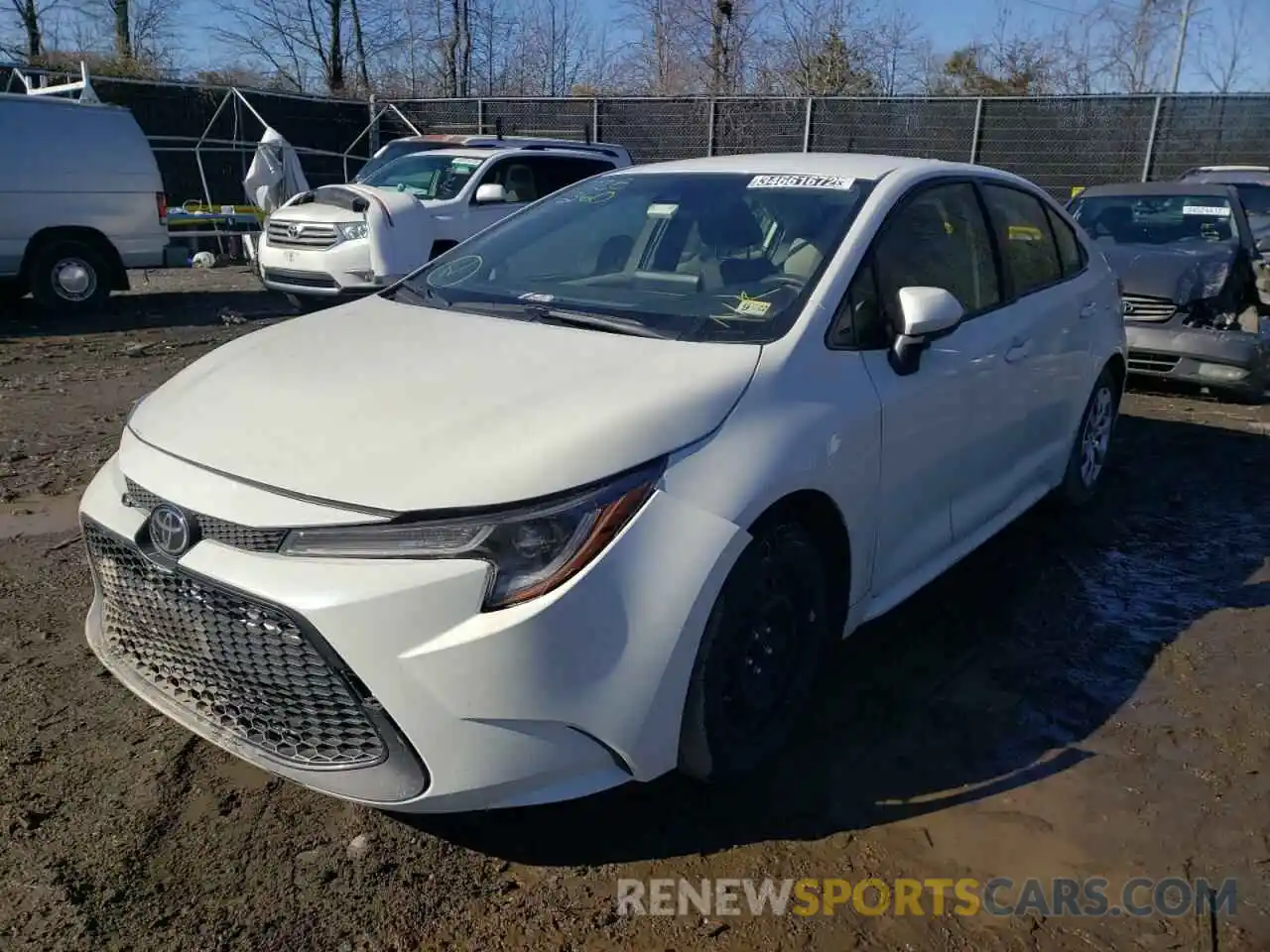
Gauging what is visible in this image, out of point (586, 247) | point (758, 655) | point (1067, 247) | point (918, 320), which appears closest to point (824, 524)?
point (758, 655)

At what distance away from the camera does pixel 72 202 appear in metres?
10.4

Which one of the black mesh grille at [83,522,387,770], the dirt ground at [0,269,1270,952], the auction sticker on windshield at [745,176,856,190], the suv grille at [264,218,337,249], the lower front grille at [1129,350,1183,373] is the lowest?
the dirt ground at [0,269,1270,952]

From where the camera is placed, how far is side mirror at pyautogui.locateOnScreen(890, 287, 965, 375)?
3111mm

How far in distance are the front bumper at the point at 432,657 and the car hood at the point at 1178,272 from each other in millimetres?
6765

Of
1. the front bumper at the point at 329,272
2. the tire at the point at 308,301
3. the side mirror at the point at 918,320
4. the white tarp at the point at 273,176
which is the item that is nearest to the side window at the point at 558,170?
the front bumper at the point at 329,272

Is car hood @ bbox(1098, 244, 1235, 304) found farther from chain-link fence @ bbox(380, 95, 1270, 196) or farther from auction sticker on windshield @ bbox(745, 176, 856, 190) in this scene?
chain-link fence @ bbox(380, 95, 1270, 196)

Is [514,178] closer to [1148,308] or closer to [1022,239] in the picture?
[1148,308]

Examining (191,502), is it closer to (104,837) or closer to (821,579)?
(104,837)

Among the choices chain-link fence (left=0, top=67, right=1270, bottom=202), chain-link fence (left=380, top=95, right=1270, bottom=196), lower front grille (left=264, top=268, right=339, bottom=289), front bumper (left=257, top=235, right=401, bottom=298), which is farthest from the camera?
chain-link fence (left=0, top=67, right=1270, bottom=202)

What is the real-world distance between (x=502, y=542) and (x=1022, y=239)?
10.2ft

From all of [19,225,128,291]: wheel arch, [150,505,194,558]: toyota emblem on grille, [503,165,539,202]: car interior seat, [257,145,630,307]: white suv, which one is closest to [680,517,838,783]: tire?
[150,505,194,558]: toyota emblem on grille

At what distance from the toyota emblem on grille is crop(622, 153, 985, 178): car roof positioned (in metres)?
2.33

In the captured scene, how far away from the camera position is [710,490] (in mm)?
2463

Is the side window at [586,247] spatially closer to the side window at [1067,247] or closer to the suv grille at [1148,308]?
the side window at [1067,247]
